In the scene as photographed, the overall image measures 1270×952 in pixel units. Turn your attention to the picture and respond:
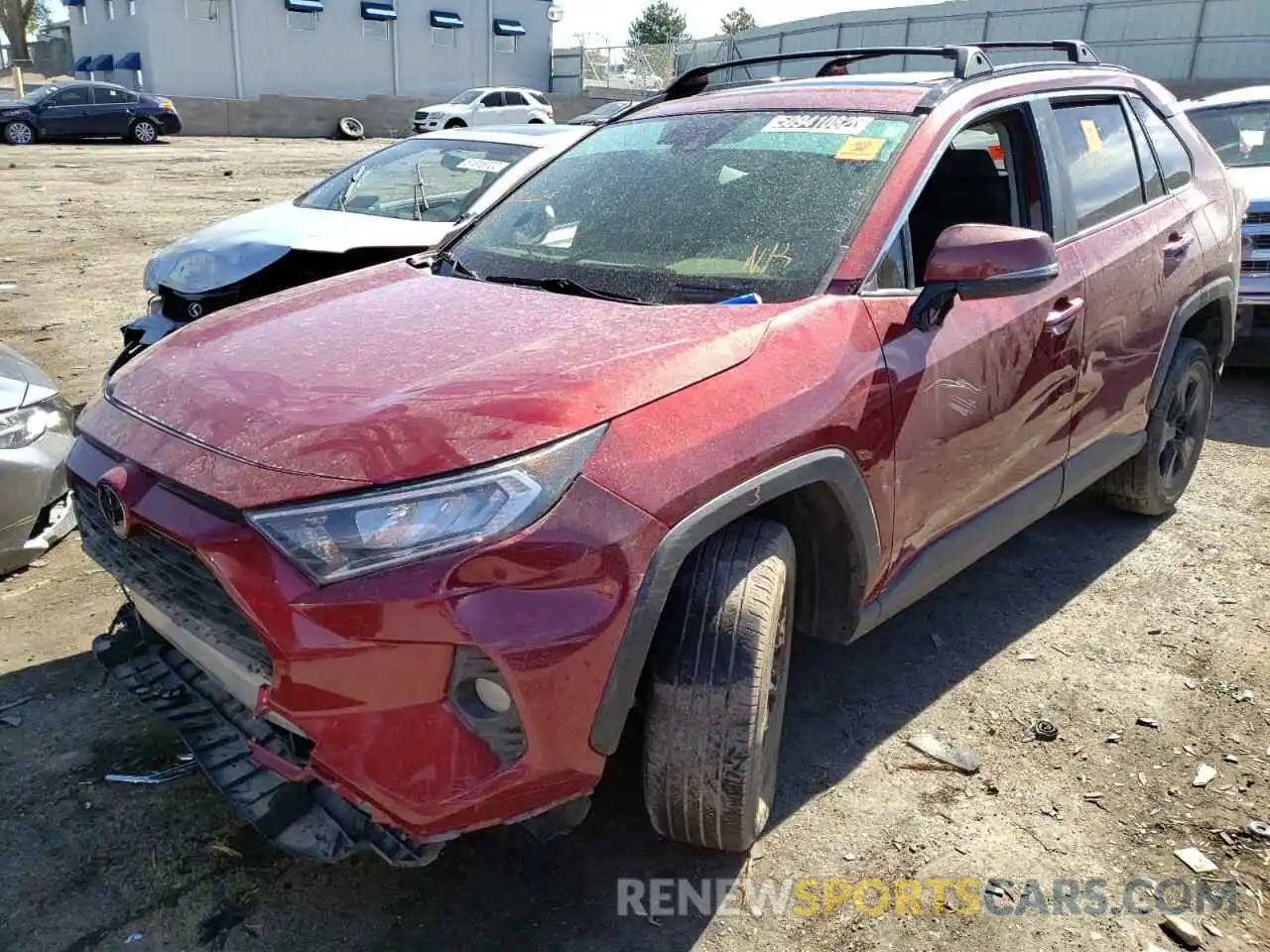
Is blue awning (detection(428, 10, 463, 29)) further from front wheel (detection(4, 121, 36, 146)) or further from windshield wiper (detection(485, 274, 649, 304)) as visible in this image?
windshield wiper (detection(485, 274, 649, 304))

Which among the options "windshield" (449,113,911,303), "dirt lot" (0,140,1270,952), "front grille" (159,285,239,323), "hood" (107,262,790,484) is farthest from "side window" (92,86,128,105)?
"hood" (107,262,790,484)

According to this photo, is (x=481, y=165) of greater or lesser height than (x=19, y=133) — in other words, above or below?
above

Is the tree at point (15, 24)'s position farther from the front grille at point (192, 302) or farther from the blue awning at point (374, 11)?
the front grille at point (192, 302)

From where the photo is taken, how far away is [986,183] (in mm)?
3730

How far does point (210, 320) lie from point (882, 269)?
1.91 meters

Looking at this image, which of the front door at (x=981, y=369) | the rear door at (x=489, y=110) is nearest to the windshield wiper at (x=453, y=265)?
the front door at (x=981, y=369)

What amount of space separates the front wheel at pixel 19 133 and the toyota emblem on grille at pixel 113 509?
2688cm

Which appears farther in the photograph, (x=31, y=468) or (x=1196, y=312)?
(x=1196, y=312)

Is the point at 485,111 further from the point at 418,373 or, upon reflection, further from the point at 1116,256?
the point at 418,373

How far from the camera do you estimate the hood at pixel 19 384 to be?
13.2ft

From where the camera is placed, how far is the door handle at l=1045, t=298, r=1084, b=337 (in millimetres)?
3283

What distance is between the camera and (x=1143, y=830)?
2.79 metres

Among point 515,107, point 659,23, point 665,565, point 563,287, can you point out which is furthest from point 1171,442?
point 659,23

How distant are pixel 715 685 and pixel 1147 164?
120 inches
